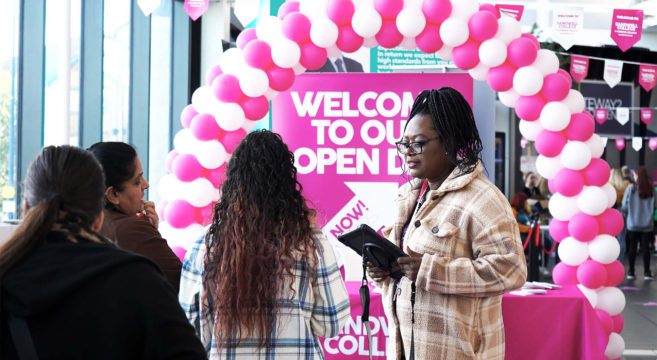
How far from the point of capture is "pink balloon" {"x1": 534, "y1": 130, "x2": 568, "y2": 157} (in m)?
4.24

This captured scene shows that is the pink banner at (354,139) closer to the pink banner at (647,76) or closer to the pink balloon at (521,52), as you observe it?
the pink balloon at (521,52)

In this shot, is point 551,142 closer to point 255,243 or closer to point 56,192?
point 255,243

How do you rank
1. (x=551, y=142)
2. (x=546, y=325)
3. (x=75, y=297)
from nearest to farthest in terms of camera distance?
1. (x=75, y=297)
2. (x=546, y=325)
3. (x=551, y=142)

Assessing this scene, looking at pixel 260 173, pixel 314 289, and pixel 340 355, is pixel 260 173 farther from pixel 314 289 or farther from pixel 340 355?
pixel 340 355

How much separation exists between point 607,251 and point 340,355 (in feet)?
Answer: 6.20

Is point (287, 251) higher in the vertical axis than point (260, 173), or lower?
lower

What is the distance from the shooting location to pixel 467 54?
4109mm

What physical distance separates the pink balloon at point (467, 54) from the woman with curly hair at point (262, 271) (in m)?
2.45

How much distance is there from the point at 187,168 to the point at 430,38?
173 centimetres

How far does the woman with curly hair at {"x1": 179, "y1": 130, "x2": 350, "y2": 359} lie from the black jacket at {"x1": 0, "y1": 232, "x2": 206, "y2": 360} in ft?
2.13

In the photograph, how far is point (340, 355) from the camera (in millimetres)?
3809

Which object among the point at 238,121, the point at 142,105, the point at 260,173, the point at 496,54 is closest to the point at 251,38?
the point at 238,121

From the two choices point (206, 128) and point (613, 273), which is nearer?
point (206, 128)

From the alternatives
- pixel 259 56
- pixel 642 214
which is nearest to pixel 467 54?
pixel 259 56
